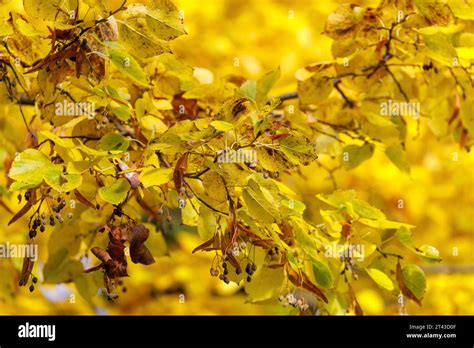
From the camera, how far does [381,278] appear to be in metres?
1.74

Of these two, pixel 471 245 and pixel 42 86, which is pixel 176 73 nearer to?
pixel 42 86

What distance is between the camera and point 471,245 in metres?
5.85

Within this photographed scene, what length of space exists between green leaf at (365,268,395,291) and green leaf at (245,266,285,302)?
0.61ft

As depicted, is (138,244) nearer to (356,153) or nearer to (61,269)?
(61,269)

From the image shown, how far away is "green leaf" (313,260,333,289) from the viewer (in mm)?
1649

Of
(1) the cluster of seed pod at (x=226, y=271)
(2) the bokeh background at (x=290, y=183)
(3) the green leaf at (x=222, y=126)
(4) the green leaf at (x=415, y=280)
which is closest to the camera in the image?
(3) the green leaf at (x=222, y=126)

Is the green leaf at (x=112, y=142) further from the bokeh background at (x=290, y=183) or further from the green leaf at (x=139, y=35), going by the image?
the bokeh background at (x=290, y=183)

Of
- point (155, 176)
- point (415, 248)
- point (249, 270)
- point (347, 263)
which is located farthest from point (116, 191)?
point (415, 248)

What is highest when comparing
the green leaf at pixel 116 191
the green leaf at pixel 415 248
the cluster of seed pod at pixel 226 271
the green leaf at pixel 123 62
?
the green leaf at pixel 123 62

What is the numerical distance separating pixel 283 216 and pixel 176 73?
54cm

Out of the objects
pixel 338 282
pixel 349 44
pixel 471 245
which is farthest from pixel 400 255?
pixel 471 245

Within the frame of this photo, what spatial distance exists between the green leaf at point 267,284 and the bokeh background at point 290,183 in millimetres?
2551

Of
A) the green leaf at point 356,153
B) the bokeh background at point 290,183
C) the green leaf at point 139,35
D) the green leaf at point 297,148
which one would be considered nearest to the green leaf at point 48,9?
the green leaf at point 139,35

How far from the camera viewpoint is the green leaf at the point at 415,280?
5.94ft
